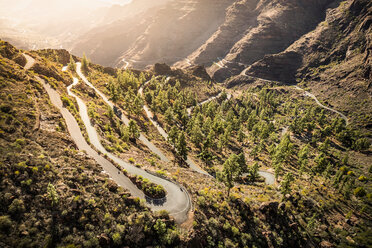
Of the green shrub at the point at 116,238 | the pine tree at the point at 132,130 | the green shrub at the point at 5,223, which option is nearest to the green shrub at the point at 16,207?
the green shrub at the point at 5,223

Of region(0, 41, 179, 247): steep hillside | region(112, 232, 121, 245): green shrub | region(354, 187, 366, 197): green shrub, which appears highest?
region(0, 41, 179, 247): steep hillside

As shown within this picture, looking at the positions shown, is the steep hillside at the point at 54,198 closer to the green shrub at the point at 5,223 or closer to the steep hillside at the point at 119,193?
the green shrub at the point at 5,223

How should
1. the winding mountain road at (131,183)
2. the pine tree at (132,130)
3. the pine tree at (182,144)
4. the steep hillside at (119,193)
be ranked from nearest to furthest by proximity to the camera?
the steep hillside at (119,193), the winding mountain road at (131,183), the pine tree at (182,144), the pine tree at (132,130)

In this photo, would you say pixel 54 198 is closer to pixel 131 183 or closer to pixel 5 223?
pixel 5 223

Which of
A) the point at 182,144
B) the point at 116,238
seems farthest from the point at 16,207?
the point at 182,144

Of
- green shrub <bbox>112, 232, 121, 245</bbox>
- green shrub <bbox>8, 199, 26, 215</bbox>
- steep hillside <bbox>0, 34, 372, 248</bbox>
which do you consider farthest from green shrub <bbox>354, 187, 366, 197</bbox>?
green shrub <bbox>8, 199, 26, 215</bbox>

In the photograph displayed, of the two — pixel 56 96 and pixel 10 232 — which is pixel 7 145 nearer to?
pixel 10 232

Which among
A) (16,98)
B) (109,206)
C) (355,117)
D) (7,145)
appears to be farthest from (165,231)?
(355,117)

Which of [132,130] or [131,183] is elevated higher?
[131,183]

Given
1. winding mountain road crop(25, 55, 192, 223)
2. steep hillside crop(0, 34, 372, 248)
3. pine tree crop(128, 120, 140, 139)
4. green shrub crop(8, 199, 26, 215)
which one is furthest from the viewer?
pine tree crop(128, 120, 140, 139)

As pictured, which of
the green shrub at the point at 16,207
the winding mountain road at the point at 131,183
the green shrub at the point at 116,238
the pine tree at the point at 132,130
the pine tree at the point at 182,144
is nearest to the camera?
the green shrub at the point at 16,207

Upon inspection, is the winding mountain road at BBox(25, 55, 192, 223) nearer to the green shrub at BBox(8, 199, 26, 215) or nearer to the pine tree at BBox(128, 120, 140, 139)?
the pine tree at BBox(128, 120, 140, 139)
